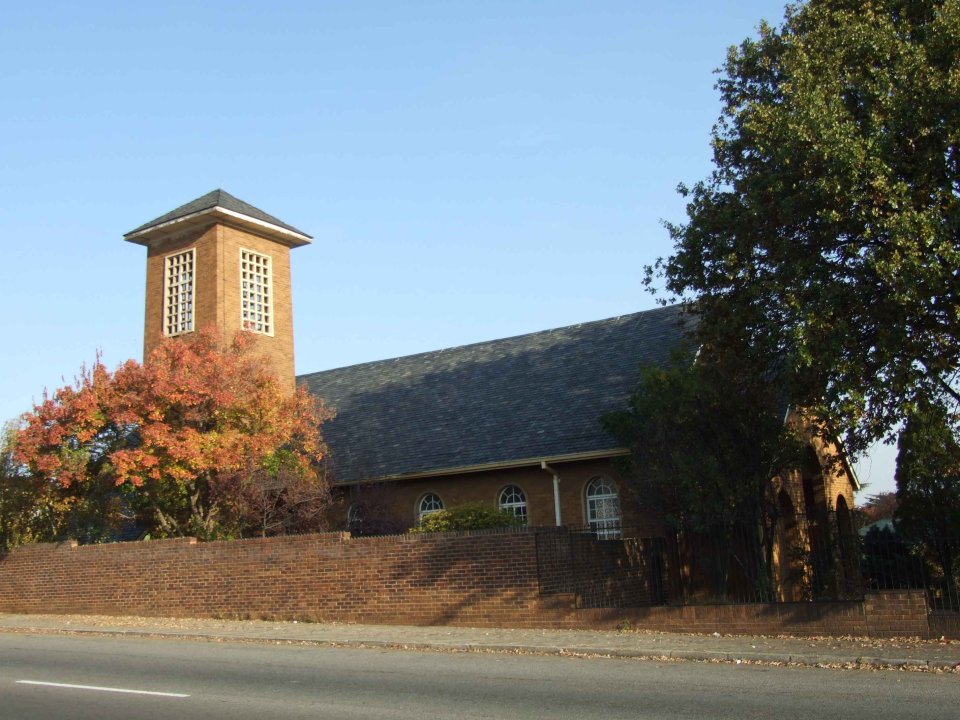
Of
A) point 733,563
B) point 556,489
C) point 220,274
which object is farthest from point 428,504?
point 733,563

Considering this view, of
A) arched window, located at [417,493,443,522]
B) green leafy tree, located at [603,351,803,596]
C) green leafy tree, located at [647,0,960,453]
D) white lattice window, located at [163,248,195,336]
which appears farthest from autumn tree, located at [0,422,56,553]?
green leafy tree, located at [647,0,960,453]

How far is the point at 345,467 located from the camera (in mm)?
27703

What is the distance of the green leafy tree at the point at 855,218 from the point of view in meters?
13.0

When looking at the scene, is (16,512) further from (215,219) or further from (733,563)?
(733,563)

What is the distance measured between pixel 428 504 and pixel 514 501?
283 centimetres

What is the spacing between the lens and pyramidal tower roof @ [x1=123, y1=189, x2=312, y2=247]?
101ft

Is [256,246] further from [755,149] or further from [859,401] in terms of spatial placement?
[859,401]

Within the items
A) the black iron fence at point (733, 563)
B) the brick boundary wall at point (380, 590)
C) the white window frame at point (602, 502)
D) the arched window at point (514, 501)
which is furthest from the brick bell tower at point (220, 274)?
the black iron fence at point (733, 563)

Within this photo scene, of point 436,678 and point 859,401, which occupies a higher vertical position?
point 859,401

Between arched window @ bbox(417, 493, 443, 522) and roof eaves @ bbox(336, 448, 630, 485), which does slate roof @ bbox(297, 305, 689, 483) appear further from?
arched window @ bbox(417, 493, 443, 522)

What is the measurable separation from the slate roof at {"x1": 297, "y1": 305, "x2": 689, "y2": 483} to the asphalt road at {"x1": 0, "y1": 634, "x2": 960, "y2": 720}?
11.1 m

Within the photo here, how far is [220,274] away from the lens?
30.2m

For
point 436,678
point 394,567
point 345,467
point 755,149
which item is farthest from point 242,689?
point 345,467

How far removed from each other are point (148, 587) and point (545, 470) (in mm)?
9928
